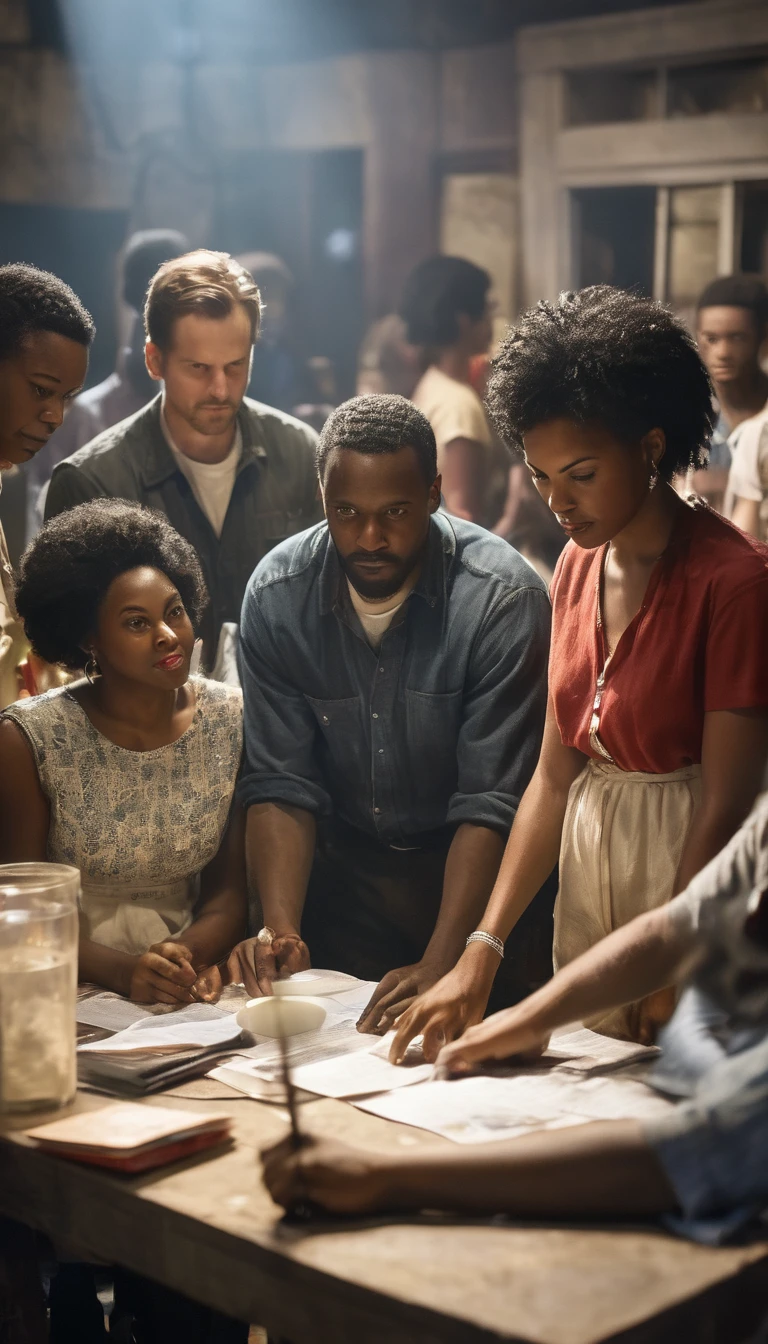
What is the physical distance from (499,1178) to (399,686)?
1.26m

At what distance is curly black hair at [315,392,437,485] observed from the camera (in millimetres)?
2486

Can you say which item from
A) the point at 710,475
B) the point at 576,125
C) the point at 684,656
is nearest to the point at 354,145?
the point at 576,125

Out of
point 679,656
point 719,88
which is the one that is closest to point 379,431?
point 679,656

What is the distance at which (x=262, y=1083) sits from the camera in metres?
1.87

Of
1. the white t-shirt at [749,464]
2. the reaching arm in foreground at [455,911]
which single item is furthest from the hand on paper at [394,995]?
the white t-shirt at [749,464]

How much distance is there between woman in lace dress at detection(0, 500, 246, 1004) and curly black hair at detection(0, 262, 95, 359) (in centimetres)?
46

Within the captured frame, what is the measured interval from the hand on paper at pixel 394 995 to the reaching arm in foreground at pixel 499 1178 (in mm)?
550

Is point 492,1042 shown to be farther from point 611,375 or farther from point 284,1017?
point 611,375

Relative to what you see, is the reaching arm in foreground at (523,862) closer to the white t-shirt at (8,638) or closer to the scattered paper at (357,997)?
the scattered paper at (357,997)

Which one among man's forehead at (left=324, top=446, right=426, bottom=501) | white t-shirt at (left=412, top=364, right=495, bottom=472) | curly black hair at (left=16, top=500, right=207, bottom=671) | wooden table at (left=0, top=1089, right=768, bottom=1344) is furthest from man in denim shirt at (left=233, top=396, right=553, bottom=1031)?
white t-shirt at (left=412, top=364, right=495, bottom=472)

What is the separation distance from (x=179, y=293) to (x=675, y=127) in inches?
99.5

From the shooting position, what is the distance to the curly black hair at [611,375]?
2102 millimetres

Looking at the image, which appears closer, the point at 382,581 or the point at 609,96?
the point at 382,581

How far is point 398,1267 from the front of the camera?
1.39 meters
